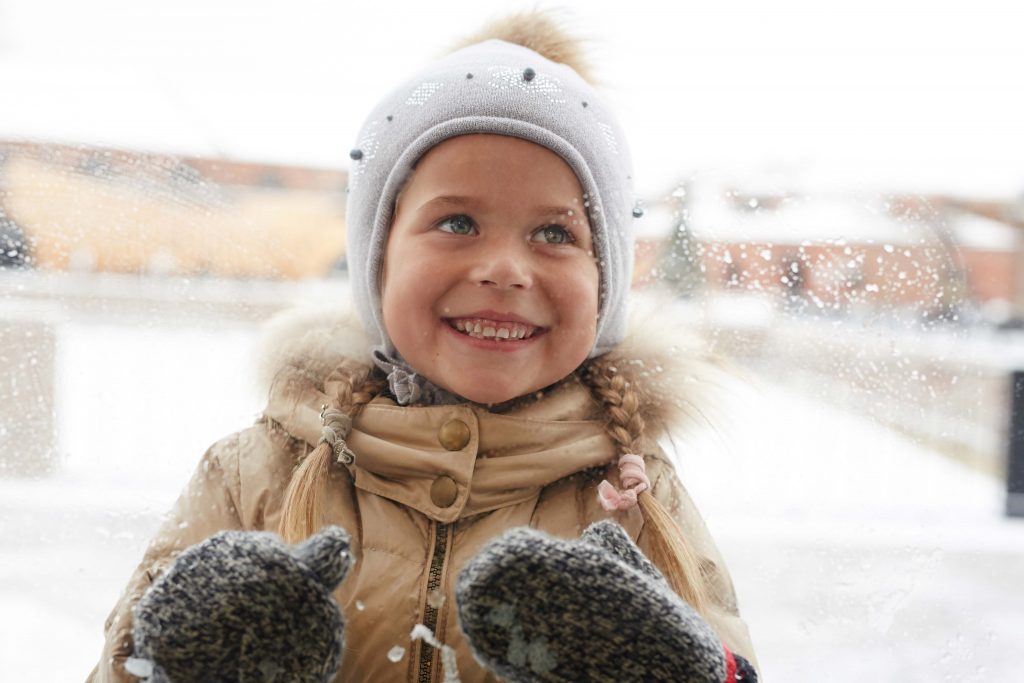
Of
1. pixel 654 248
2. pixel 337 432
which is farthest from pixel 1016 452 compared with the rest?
pixel 337 432

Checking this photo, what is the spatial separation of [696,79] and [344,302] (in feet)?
1.33

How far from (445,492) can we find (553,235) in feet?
0.74

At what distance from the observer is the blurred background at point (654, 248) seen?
0.80 m

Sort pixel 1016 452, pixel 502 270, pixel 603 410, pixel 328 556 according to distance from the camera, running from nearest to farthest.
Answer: pixel 328 556
pixel 502 270
pixel 603 410
pixel 1016 452

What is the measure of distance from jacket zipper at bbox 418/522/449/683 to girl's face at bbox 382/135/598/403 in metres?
0.12

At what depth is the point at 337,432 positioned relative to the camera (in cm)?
70

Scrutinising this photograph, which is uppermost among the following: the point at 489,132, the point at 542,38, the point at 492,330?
the point at 542,38

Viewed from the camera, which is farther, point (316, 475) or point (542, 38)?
point (542, 38)

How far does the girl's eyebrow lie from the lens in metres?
0.66

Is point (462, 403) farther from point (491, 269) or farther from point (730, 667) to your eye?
point (730, 667)

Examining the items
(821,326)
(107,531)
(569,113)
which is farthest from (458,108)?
(107,531)

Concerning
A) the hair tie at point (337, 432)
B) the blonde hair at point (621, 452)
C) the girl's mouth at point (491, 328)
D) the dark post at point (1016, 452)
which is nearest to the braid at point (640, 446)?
the blonde hair at point (621, 452)

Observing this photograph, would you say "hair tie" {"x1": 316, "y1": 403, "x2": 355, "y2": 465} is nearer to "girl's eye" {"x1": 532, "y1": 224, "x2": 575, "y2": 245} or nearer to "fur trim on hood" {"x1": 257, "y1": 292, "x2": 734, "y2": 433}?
"fur trim on hood" {"x1": 257, "y1": 292, "x2": 734, "y2": 433}

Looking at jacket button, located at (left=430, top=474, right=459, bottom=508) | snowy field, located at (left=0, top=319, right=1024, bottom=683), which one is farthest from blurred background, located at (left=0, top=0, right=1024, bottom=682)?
jacket button, located at (left=430, top=474, right=459, bottom=508)
